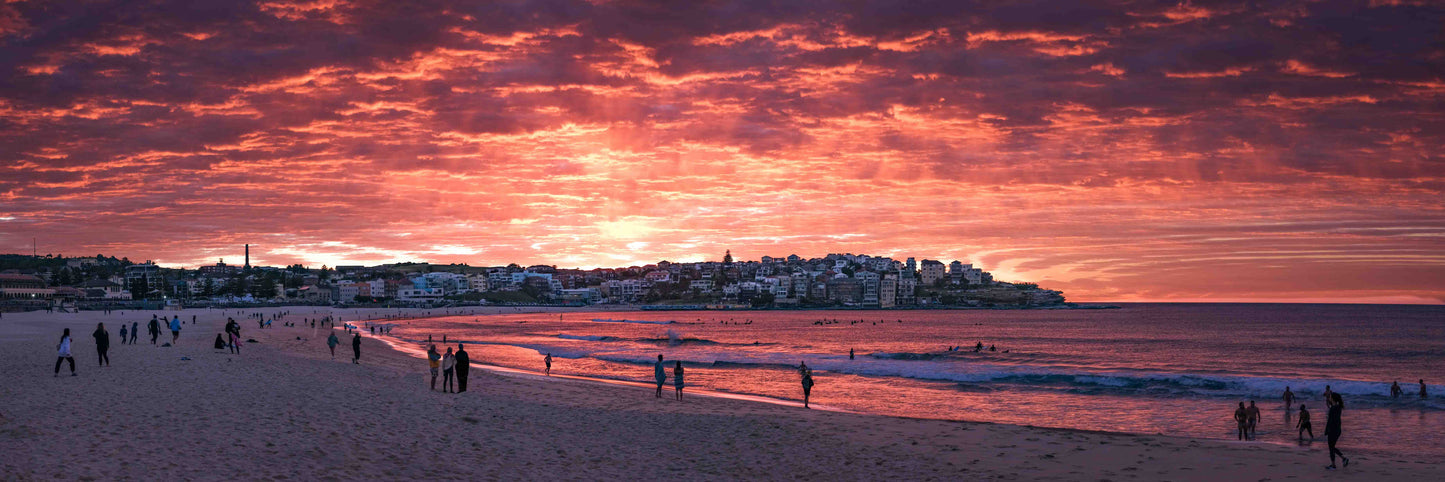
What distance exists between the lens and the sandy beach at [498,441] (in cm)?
1394

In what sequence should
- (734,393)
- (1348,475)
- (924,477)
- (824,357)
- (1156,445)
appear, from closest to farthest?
(924,477) < (1348,475) < (1156,445) < (734,393) < (824,357)

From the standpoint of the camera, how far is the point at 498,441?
17.6 metres

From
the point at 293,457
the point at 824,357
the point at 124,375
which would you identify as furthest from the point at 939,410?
the point at 824,357

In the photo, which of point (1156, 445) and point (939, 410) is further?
point (939, 410)

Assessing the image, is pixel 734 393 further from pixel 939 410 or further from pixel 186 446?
pixel 186 446

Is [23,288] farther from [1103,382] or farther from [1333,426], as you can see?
[1333,426]

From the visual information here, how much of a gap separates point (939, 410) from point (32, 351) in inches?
1507

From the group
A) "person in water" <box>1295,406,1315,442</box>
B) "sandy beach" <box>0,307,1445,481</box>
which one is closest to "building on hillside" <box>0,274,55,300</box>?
"sandy beach" <box>0,307,1445,481</box>

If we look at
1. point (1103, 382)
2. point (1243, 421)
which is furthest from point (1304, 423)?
point (1103, 382)

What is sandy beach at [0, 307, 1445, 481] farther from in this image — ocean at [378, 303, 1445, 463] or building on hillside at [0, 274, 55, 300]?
building on hillside at [0, 274, 55, 300]

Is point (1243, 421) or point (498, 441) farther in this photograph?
point (1243, 421)

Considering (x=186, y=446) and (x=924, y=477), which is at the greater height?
(x=186, y=446)

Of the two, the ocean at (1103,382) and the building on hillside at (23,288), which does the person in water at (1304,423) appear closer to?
the ocean at (1103,382)

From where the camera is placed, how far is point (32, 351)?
35.1 m
